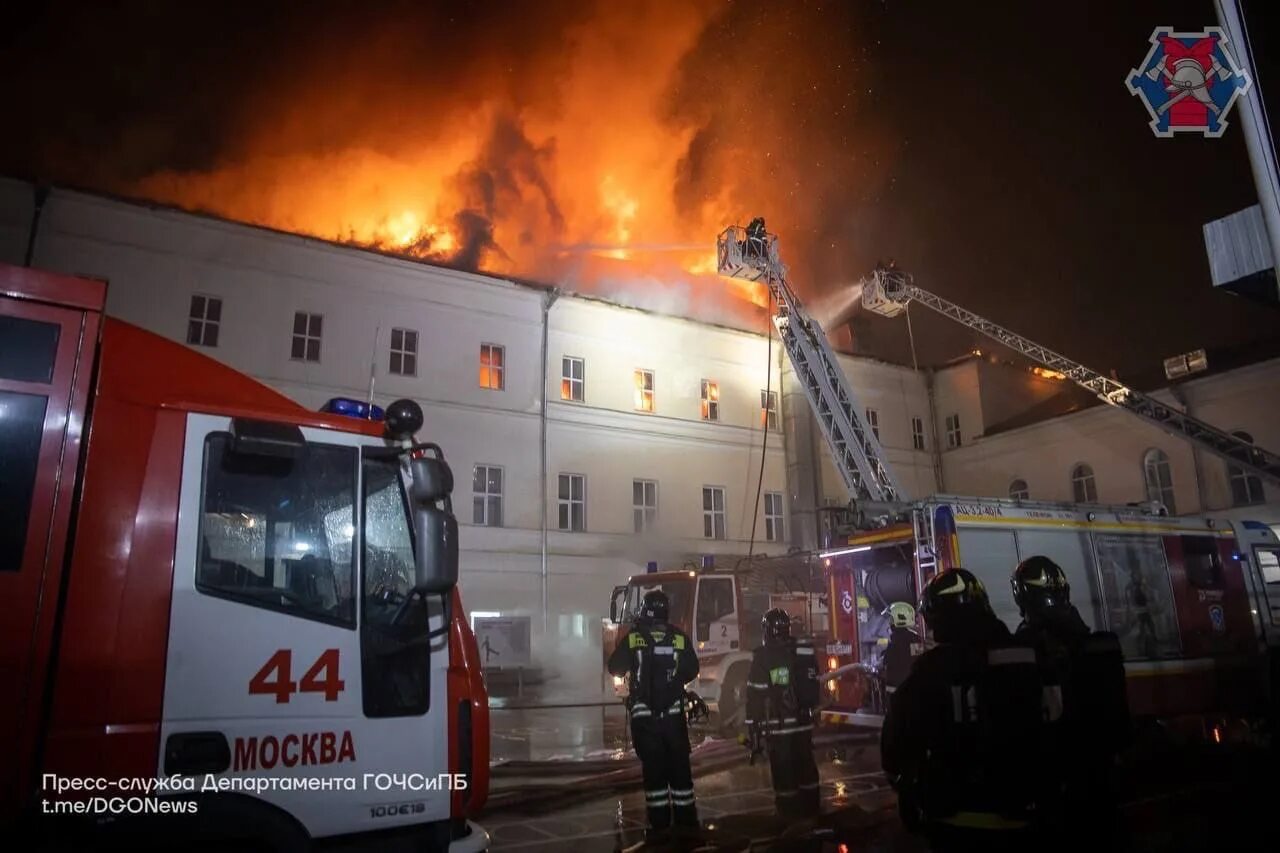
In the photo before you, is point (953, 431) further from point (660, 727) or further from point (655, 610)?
point (660, 727)

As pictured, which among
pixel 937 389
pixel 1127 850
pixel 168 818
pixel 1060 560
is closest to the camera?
pixel 168 818

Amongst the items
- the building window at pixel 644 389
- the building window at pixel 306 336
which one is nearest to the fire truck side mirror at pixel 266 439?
the building window at pixel 306 336

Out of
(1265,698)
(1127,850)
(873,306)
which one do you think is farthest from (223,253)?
(1265,698)

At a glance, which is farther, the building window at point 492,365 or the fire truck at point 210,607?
the building window at point 492,365

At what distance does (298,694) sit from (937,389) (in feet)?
94.8

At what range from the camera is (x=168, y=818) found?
8.63 ft

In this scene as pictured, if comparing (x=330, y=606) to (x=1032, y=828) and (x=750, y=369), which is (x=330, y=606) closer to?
(x=1032, y=828)

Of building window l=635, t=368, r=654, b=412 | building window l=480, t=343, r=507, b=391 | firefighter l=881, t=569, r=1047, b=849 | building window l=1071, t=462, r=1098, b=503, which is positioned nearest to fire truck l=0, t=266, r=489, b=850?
firefighter l=881, t=569, r=1047, b=849

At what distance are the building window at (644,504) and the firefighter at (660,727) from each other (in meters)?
15.2

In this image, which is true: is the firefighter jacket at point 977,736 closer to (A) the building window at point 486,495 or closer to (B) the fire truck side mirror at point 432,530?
(B) the fire truck side mirror at point 432,530

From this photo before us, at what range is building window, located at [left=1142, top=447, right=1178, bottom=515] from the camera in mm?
22109

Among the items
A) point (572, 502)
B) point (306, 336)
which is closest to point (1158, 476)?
point (572, 502)

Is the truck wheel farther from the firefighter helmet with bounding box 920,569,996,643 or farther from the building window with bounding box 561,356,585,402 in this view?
the building window with bounding box 561,356,585,402

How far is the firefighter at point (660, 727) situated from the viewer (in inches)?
227
